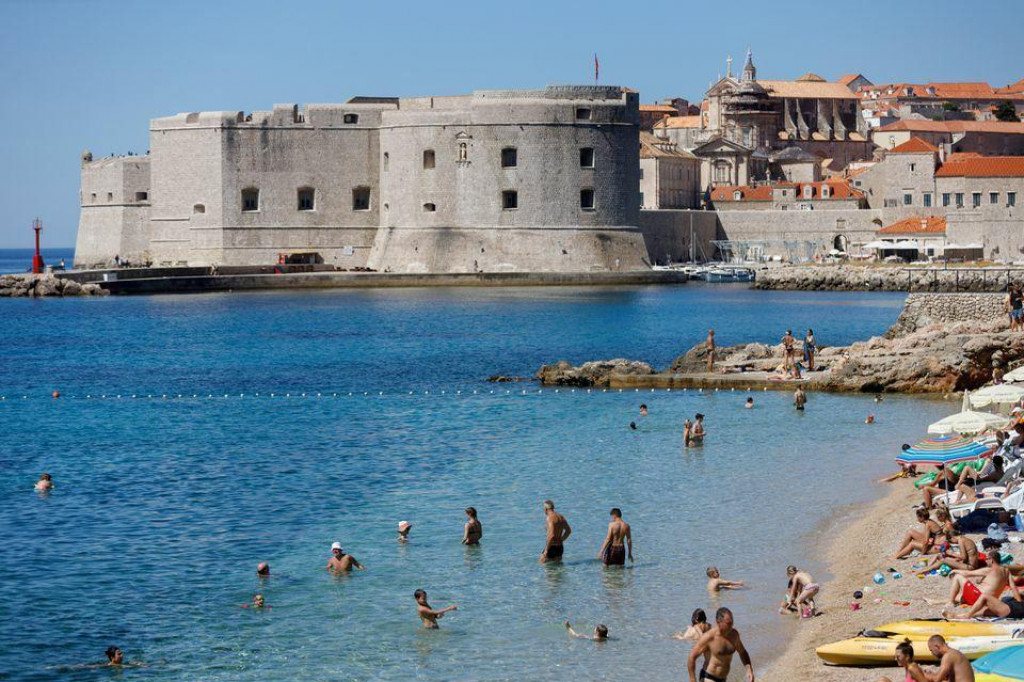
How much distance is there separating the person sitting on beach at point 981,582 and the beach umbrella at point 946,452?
149 inches

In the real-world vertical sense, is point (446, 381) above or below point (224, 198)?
below

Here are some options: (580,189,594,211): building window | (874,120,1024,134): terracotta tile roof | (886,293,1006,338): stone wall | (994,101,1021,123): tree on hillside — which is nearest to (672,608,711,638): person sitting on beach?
(886,293,1006,338): stone wall

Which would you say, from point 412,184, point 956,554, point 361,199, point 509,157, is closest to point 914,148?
point 509,157

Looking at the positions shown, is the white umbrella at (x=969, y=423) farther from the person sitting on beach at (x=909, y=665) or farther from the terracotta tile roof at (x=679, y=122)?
the terracotta tile roof at (x=679, y=122)

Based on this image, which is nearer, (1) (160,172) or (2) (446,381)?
(2) (446,381)

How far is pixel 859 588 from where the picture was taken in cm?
1112

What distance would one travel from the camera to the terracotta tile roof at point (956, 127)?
74938 millimetres

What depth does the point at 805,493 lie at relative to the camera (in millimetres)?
15125

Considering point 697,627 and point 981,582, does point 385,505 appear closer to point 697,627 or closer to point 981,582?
point 697,627

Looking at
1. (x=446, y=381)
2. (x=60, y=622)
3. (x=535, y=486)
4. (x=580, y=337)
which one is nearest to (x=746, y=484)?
(x=535, y=486)

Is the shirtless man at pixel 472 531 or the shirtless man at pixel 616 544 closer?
the shirtless man at pixel 616 544

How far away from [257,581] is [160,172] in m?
40.1

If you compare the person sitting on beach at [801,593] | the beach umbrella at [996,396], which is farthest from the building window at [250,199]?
the person sitting on beach at [801,593]

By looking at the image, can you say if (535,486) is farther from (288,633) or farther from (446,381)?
(446,381)
